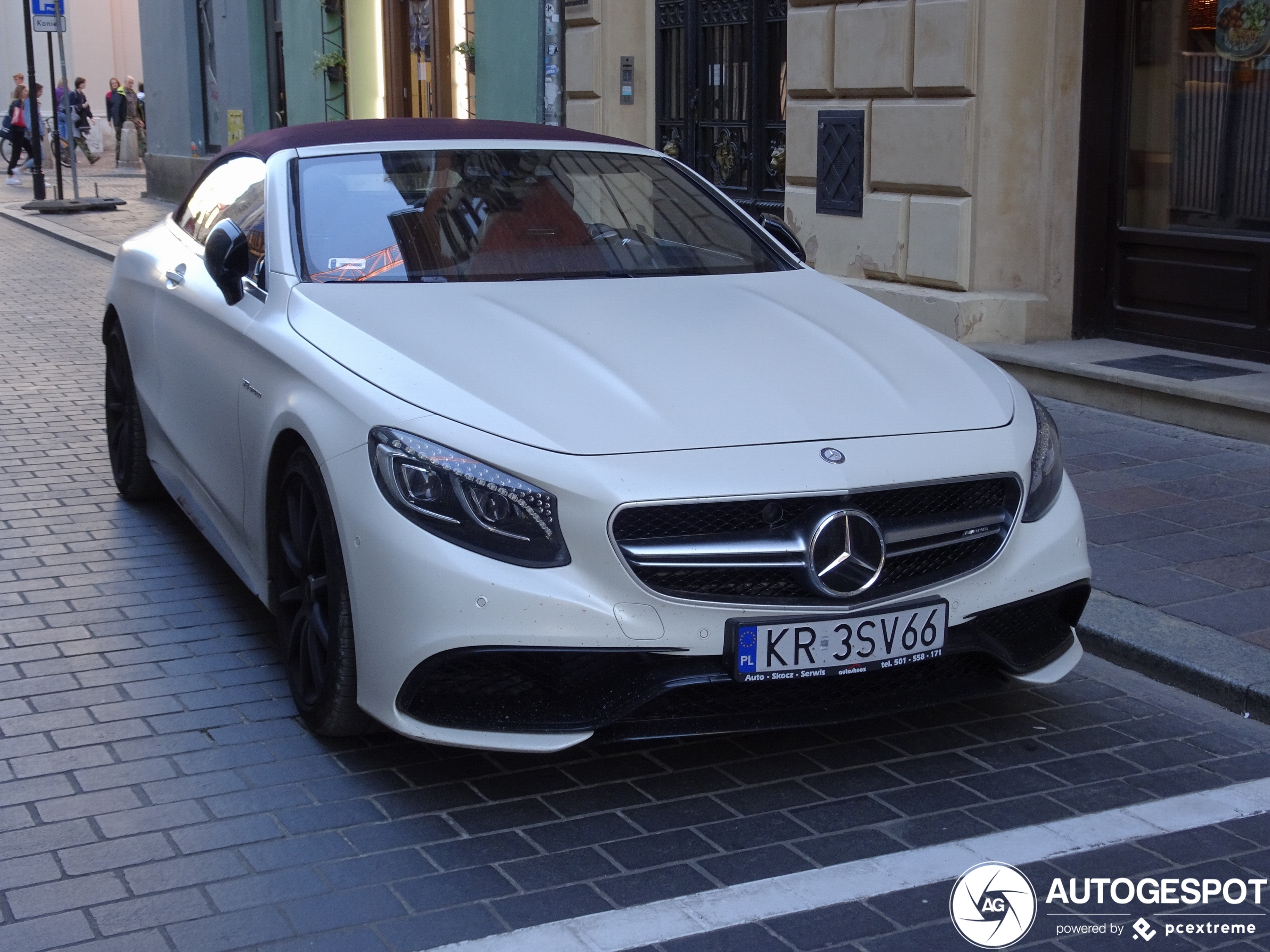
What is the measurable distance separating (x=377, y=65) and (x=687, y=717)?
17925 mm

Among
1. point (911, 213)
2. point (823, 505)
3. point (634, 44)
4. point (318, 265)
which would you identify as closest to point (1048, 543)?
point (823, 505)

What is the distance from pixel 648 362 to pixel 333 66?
1757cm

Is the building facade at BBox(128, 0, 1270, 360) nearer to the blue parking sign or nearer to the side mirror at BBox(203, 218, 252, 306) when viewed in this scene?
the side mirror at BBox(203, 218, 252, 306)

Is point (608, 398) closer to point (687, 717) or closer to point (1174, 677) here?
point (687, 717)

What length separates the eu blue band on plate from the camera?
3371 millimetres

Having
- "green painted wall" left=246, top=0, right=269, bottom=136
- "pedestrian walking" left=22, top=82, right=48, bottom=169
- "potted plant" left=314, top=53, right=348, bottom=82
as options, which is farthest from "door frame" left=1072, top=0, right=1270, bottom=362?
"pedestrian walking" left=22, top=82, right=48, bottom=169

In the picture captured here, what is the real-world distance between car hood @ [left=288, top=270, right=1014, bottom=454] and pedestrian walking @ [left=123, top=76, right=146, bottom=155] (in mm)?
32203

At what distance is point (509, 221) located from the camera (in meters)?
4.71

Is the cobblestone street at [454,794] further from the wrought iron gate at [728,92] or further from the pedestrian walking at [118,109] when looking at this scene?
the pedestrian walking at [118,109]

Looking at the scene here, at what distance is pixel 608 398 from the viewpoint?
357cm

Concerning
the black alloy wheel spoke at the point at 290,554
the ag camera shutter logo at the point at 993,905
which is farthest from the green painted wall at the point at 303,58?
the ag camera shutter logo at the point at 993,905

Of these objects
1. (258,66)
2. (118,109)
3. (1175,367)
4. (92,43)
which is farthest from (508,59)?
(92,43)

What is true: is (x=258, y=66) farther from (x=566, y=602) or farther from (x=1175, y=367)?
(x=566, y=602)

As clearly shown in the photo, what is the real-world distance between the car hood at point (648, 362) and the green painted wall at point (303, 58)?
17073 millimetres
